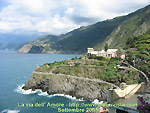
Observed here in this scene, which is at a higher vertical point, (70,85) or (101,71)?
(101,71)

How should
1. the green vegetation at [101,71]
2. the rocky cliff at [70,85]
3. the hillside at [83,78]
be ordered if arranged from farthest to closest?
the rocky cliff at [70,85], the hillside at [83,78], the green vegetation at [101,71]

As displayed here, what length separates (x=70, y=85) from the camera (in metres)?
49.8

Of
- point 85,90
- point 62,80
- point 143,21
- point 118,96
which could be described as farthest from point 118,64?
point 143,21

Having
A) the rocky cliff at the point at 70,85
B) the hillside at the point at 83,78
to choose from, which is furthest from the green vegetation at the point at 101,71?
the rocky cliff at the point at 70,85

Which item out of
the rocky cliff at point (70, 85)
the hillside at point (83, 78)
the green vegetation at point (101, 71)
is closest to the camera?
the green vegetation at point (101, 71)

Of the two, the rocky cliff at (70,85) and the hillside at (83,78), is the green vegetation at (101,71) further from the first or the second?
the rocky cliff at (70,85)

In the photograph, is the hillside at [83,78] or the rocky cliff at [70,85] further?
the rocky cliff at [70,85]

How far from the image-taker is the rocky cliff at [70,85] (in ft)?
144

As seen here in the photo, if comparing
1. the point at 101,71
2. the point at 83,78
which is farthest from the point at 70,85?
the point at 101,71

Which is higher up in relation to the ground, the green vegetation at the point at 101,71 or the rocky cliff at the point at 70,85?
the green vegetation at the point at 101,71

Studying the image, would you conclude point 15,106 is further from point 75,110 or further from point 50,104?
point 75,110

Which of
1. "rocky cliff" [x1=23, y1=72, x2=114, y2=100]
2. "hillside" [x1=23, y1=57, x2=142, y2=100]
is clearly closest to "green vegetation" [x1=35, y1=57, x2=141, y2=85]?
"hillside" [x1=23, y1=57, x2=142, y2=100]

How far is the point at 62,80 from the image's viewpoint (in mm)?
51688

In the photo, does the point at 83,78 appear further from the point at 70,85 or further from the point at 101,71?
the point at 101,71
